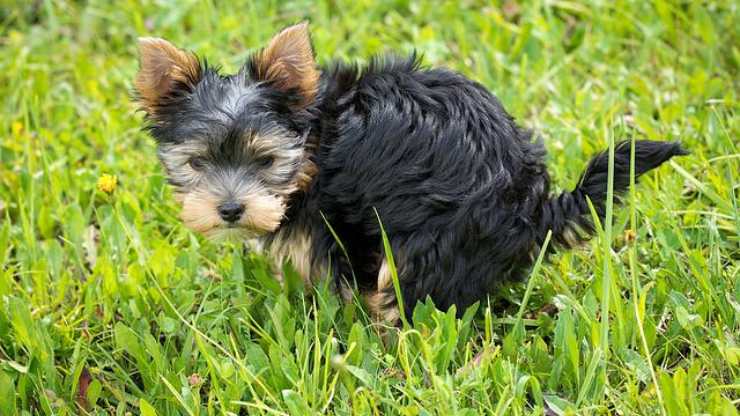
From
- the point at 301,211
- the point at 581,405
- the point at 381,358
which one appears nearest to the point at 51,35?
the point at 301,211

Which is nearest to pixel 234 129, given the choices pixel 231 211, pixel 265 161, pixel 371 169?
pixel 265 161

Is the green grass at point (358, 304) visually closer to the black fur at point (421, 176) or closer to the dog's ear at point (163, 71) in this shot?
the black fur at point (421, 176)

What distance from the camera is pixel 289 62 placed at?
403 centimetres

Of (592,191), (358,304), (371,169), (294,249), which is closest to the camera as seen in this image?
(592,191)

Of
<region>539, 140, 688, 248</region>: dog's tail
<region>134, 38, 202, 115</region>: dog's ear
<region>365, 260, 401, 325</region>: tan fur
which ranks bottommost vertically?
<region>365, 260, 401, 325</region>: tan fur

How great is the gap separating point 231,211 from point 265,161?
0.25 meters

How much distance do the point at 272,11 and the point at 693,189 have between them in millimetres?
3321

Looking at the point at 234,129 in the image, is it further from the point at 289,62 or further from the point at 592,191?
the point at 592,191

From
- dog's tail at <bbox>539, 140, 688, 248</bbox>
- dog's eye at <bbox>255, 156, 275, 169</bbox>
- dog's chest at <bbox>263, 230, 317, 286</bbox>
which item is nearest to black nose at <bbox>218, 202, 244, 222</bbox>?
dog's eye at <bbox>255, 156, 275, 169</bbox>

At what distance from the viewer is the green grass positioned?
364 cm

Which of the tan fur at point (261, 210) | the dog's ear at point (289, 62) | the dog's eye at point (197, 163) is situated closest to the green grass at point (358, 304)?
the tan fur at point (261, 210)

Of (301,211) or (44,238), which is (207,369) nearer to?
(301,211)

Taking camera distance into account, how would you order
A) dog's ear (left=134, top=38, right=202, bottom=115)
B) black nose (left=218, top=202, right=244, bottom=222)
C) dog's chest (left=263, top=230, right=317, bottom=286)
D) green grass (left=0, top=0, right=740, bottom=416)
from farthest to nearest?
dog's chest (left=263, top=230, right=317, bottom=286) → dog's ear (left=134, top=38, right=202, bottom=115) → black nose (left=218, top=202, right=244, bottom=222) → green grass (left=0, top=0, right=740, bottom=416)

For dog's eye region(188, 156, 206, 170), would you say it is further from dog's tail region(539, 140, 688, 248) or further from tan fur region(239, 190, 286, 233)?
dog's tail region(539, 140, 688, 248)
